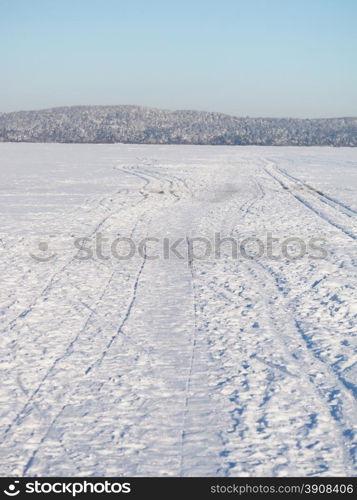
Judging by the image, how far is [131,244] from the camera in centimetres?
1020

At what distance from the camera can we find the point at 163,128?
96188 mm

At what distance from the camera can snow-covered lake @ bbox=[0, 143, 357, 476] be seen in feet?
12.1

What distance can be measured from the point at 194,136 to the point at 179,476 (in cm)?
7739

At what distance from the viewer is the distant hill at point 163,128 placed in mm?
74750

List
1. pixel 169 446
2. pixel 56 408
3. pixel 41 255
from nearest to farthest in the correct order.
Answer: pixel 169 446, pixel 56 408, pixel 41 255

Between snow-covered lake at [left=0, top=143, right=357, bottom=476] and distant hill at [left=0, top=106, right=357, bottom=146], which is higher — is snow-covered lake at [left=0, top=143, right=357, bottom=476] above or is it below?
below

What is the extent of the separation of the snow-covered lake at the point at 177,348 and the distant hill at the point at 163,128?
60.0 metres

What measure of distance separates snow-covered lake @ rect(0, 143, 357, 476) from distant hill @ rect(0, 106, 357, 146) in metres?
60.0

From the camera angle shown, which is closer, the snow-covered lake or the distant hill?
the snow-covered lake

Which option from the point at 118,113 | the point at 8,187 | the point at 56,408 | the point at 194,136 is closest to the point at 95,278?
the point at 56,408

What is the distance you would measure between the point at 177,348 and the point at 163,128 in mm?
93101
